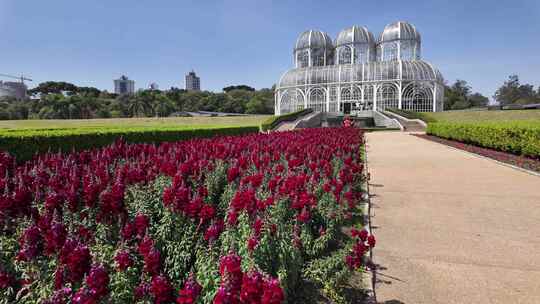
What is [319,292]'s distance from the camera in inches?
110

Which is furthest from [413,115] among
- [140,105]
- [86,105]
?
[86,105]

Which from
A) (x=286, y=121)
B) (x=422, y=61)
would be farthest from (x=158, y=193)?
(x=422, y=61)

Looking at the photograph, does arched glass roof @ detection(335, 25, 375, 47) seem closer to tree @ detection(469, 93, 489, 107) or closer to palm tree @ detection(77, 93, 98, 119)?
palm tree @ detection(77, 93, 98, 119)

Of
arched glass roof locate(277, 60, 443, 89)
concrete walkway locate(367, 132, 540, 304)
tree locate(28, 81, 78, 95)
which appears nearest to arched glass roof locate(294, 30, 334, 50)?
arched glass roof locate(277, 60, 443, 89)

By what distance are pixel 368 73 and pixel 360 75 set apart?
42.7 inches

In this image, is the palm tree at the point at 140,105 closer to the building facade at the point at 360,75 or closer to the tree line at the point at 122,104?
the tree line at the point at 122,104

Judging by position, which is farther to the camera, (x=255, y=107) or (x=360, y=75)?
(x=255, y=107)

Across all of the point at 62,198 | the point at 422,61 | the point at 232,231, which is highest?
the point at 422,61

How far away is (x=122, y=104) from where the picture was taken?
72688 mm

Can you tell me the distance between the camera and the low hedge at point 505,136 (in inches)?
452

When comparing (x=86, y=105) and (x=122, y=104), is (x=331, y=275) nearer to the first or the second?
(x=86, y=105)

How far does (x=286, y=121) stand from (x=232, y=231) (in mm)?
35088

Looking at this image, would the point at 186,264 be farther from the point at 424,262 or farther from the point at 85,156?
the point at 85,156

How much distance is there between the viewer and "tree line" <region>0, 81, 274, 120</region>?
202 ft
